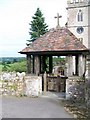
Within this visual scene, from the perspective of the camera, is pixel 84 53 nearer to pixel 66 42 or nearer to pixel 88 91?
pixel 66 42

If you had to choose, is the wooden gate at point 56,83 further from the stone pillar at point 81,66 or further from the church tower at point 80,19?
the church tower at point 80,19

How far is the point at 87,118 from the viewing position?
11.2 meters

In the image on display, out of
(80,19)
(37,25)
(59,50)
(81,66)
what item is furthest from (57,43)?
(37,25)

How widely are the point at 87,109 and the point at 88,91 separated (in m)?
1.39

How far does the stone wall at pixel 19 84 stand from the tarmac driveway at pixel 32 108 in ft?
2.63

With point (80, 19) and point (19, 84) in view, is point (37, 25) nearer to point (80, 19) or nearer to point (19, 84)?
point (80, 19)

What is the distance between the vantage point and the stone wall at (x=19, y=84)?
55.9 feet

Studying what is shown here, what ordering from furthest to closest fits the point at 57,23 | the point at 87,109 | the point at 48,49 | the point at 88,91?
the point at 57,23 → the point at 48,49 → the point at 88,91 → the point at 87,109

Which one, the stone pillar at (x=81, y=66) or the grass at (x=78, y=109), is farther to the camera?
the stone pillar at (x=81, y=66)

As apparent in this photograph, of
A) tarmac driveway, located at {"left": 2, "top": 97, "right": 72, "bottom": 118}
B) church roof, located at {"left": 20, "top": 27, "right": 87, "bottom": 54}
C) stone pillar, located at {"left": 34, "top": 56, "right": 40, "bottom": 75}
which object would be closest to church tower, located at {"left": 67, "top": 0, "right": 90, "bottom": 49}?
church roof, located at {"left": 20, "top": 27, "right": 87, "bottom": 54}

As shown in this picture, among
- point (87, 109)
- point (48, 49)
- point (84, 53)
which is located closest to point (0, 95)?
point (48, 49)

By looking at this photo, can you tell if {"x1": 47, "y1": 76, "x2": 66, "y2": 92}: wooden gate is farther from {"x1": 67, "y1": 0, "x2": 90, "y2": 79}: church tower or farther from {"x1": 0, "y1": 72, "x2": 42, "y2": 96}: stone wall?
{"x1": 67, "y1": 0, "x2": 90, "y2": 79}: church tower

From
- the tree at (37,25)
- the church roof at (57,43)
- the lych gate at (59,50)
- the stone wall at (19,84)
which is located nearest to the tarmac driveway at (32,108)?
the stone wall at (19,84)

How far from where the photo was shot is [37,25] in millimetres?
46094
